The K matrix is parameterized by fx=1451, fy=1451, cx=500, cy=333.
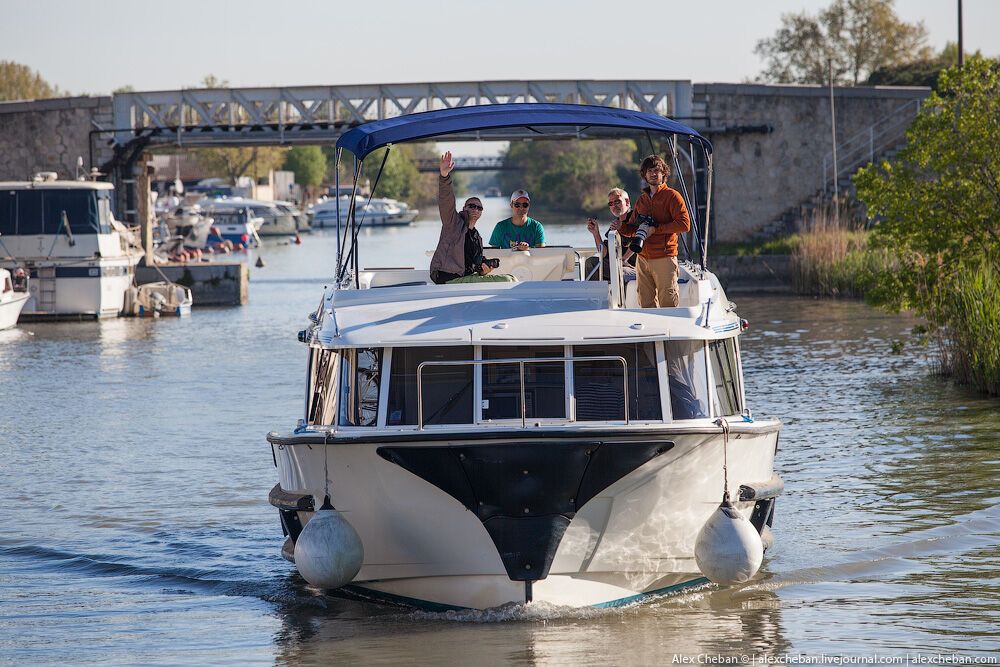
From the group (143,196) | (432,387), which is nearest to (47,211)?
(143,196)

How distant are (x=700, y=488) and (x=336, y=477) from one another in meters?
2.31

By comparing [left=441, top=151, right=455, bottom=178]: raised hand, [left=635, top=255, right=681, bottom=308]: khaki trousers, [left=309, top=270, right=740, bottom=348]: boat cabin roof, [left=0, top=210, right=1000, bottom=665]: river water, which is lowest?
[left=0, top=210, right=1000, bottom=665]: river water

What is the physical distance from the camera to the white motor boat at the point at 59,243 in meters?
33.2

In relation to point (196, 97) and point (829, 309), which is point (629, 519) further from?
point (196, 97)

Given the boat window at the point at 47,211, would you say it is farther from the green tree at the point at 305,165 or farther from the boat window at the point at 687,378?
the green tree at the point at 305,165

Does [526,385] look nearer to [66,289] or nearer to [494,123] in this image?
[494,123]

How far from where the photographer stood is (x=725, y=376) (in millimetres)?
10133

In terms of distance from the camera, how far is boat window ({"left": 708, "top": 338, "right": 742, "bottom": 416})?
9836 mm

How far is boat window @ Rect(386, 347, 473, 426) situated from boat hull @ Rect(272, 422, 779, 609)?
1.69ft

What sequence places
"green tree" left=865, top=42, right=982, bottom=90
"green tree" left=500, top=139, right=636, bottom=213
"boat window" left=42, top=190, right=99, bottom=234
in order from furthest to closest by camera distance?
"green tree" left=500, top=139, right=636, bottom=213, "green tree" left=865, top=42, right=982, bottom=90, "boat window" left=42, top=190, right=99, bottom=234

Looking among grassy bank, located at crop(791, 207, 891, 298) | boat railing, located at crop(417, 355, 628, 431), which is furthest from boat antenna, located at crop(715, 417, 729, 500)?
grassy bank, located at crop(791, 207, 891, 298)

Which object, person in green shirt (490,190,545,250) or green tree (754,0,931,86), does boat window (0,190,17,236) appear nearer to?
person in green shirt (490,190,545,250)

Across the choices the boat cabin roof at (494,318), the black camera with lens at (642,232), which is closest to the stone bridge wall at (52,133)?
the boat cabin roof at (494,318)

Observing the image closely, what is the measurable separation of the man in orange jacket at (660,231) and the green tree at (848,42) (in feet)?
221
